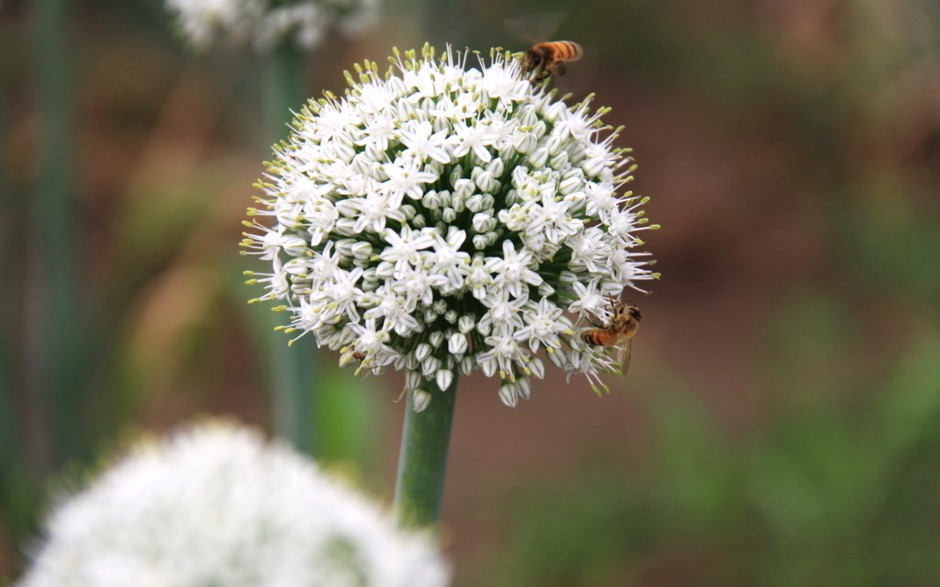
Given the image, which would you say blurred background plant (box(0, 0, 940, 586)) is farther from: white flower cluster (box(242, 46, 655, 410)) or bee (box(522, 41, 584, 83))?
white flower cluster (box(242, 46, 655, 410))

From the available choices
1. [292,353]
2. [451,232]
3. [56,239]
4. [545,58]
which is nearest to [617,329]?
[451,232]

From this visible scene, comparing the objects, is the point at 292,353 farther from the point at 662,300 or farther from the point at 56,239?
the point at 662,300

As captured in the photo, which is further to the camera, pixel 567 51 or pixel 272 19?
pixel 272 19

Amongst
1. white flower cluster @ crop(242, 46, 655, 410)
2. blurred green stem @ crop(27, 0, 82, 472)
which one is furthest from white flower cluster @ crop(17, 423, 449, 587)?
blurred green stem @ crop(27, 0, 82, 472)

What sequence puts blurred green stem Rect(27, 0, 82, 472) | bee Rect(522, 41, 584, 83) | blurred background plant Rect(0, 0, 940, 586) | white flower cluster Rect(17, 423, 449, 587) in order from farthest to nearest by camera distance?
1. blurred background plant Rect(0, 0, 940, 586)
2. blurred green stem Rect(27, 0, 82, 472)
3. bee Rect(522, 41, 584, 83)
4. white flower cluster Rect(17, 423, 449, 587)

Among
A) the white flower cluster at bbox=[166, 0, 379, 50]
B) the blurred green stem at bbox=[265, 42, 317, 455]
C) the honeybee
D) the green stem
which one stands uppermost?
the white flower cluster at bbox=[166, 0, 379, 50]

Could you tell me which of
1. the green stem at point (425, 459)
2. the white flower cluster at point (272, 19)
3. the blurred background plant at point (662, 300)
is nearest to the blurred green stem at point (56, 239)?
the blurred background plant at point (662, 300)
